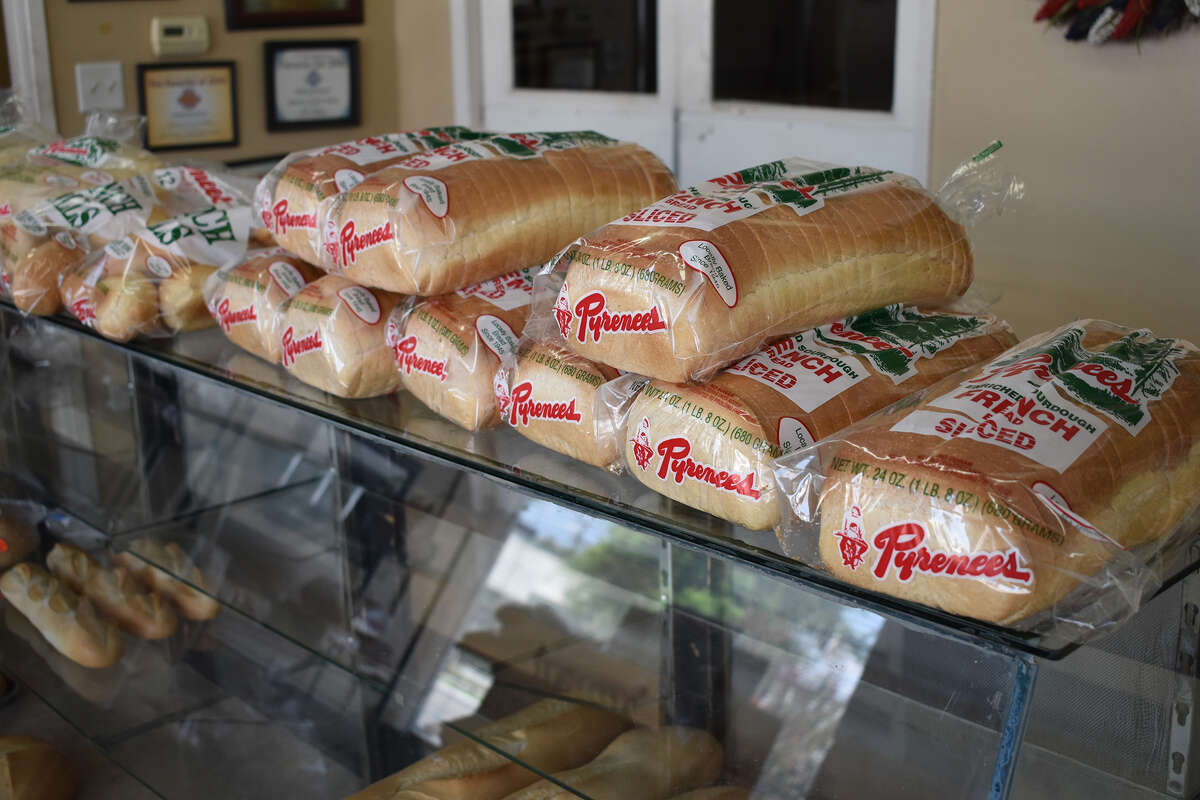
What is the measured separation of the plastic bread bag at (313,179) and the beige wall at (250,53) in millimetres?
1774

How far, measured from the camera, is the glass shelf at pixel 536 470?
735mm

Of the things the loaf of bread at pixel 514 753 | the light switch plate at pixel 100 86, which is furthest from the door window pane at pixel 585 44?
the loaf of bread at pixel 514 753

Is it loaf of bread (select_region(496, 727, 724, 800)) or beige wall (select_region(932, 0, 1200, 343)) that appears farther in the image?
beige wall (select_region(932, 0, 1200, 343))

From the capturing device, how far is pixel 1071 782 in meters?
0.90

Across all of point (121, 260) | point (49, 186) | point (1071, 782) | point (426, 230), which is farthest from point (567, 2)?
point (1071, 782)

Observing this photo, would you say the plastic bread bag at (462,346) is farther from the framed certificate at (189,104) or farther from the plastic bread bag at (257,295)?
the framed certificate at (189,104)

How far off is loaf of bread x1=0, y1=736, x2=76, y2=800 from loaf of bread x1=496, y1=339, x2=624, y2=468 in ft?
2.62

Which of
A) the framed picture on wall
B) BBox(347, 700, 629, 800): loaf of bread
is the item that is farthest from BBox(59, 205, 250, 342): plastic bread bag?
the framed picture on wall

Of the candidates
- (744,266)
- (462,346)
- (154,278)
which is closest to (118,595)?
(154,278)

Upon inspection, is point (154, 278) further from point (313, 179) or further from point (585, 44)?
point (585, 44)

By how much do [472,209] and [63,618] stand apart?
90 centimetres

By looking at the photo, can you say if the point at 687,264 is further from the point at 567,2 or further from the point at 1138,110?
the point at 567,2

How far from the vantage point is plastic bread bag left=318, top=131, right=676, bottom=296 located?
3.68 feet

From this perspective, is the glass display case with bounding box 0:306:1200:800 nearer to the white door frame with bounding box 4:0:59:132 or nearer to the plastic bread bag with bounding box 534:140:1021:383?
the plastic bread bag with bounding box 534:140:1021:383
